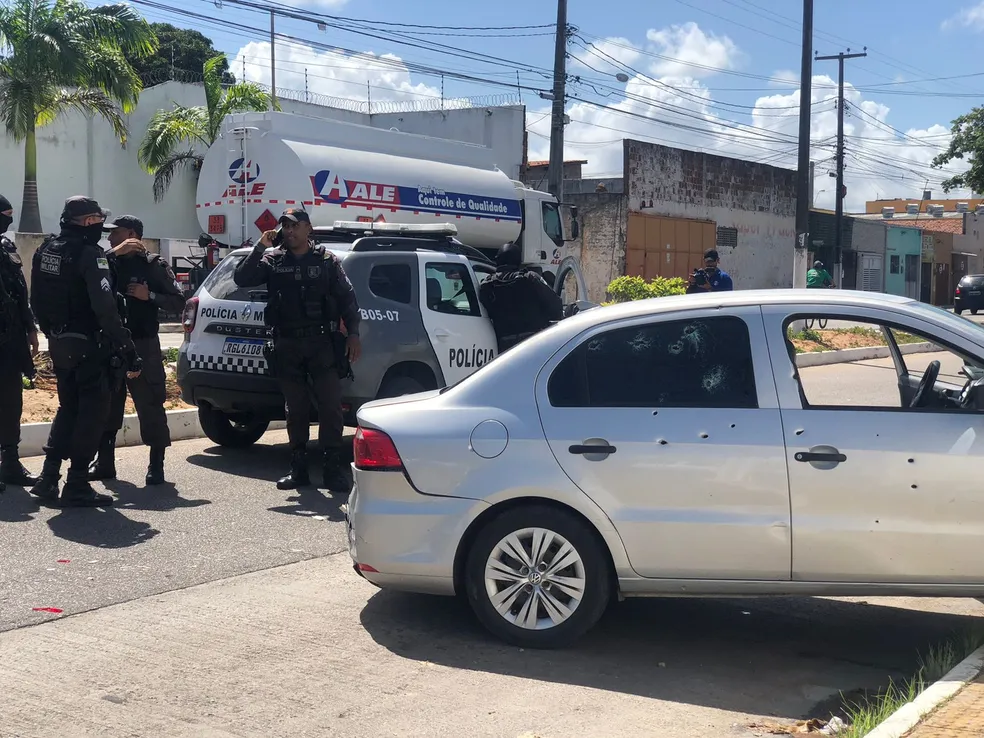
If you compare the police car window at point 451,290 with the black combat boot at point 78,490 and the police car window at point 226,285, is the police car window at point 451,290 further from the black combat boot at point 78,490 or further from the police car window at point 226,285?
the black combat boot at point 78,490

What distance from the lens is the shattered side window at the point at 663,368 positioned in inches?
185

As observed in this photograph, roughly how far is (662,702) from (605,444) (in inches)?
41.8

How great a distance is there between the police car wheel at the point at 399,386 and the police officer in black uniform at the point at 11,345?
8.13ft

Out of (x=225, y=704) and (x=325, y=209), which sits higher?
(x=325, y=209)

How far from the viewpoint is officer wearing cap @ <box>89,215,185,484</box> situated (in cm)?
768

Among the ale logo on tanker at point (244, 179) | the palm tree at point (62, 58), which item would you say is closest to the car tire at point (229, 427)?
the ale logo on tanker at point (244, 179)

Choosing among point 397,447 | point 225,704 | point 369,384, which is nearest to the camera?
point 225,704

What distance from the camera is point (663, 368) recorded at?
4.76 metres

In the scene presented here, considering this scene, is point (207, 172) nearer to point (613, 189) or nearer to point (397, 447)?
point (397, 447)

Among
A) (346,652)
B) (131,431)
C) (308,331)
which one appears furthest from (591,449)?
(131,431)

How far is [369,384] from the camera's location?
824 cm

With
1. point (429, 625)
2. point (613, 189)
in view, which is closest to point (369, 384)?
point (429, 625)

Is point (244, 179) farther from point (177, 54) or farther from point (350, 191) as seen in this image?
point (177, 54)

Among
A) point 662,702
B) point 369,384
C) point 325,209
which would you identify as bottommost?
point 662,702
